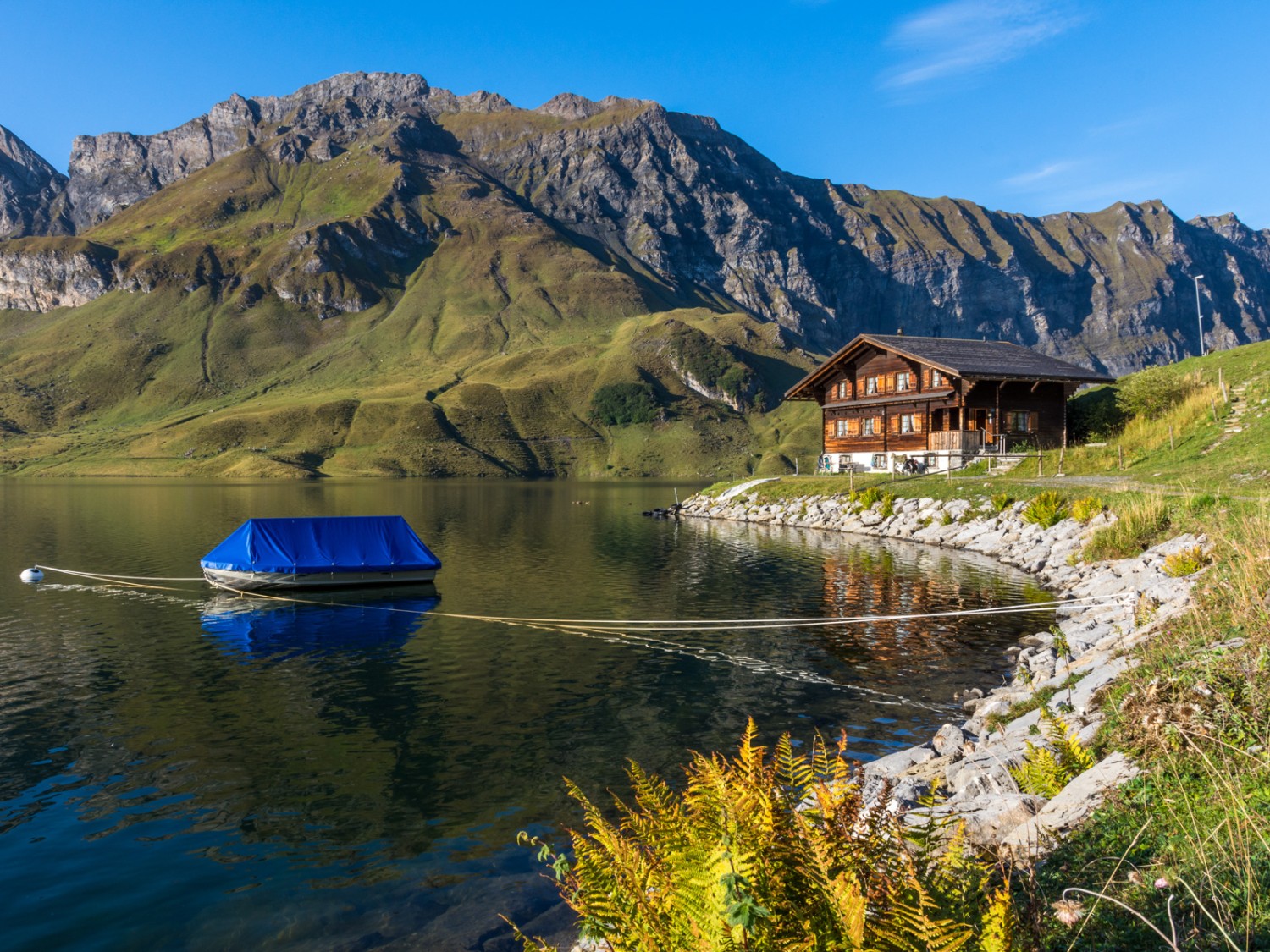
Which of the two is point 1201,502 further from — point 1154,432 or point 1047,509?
point 1154,432

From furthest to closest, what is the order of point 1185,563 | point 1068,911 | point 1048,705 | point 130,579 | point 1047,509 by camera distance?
point 1047,509 → point 130,579 → point 1185,563 → point 1048,705 → point 1068,911

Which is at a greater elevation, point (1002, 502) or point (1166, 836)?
point (1002, 502)

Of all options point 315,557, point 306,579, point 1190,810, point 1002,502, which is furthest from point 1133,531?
point 306,579

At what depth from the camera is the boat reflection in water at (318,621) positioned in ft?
95.7

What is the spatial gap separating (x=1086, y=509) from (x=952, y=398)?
30197 mm

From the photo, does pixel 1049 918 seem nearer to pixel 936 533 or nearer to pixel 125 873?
pixel 125 873

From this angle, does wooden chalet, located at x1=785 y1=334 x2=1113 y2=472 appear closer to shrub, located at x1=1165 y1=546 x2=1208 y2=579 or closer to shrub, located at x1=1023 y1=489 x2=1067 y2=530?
shrub, located at x1=1023 y1=489 x2=1067 y2=530

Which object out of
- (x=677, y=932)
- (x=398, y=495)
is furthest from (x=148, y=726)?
(x=398, y=495)

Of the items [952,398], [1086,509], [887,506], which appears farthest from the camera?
[952,398]

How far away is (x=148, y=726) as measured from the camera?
66.1 feet

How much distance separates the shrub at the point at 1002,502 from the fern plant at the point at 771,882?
161ft

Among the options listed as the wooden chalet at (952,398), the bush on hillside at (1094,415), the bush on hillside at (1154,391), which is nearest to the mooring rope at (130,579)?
the wooden chalet at (952,398)

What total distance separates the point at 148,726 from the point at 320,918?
36.9ft

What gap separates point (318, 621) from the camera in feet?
110
